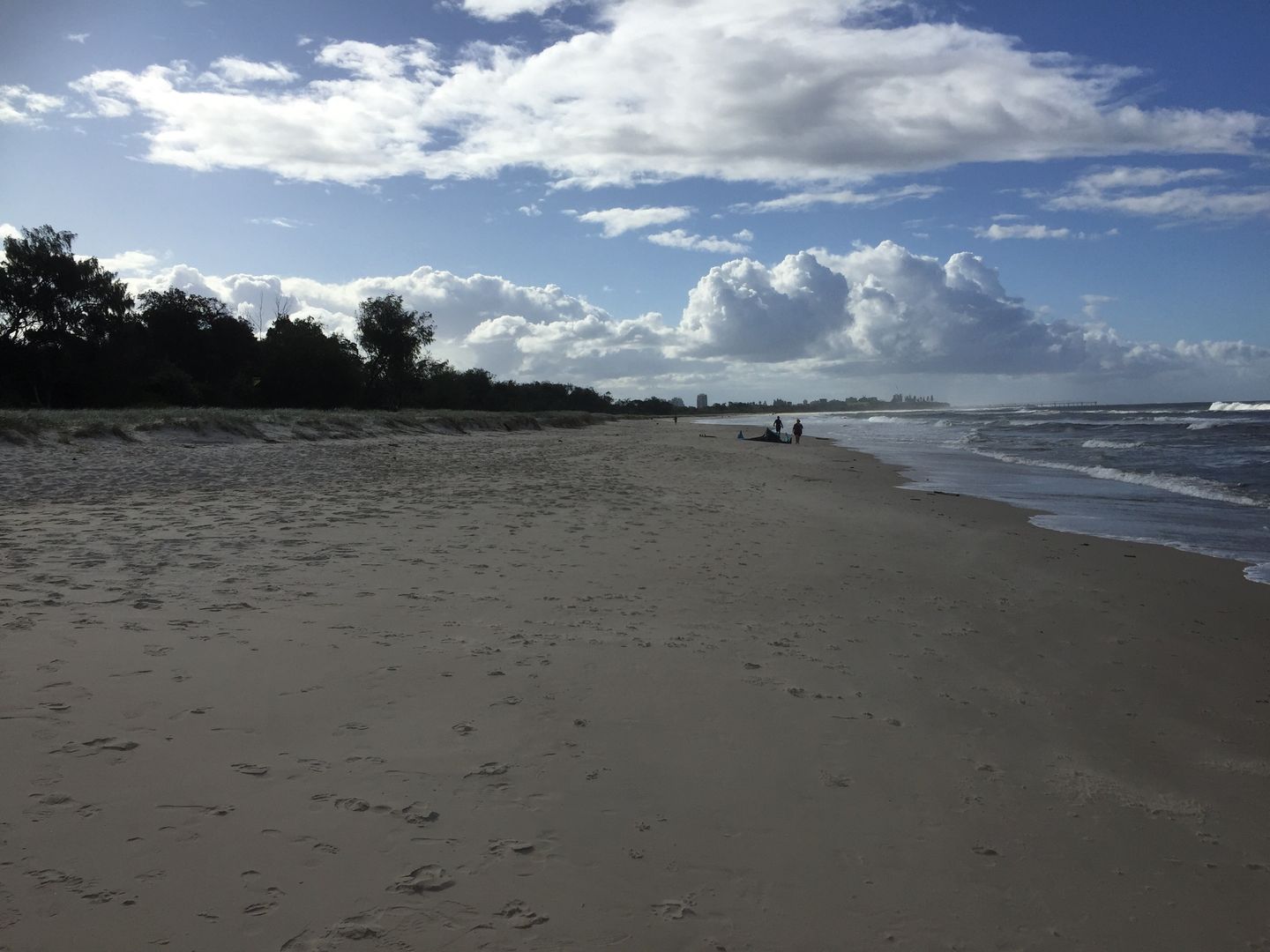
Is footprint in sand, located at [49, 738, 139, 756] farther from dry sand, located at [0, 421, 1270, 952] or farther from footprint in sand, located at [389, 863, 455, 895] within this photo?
footprint in sand, located at [389, 863, 455, 895]

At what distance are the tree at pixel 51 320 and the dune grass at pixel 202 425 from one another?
1243 centimetres

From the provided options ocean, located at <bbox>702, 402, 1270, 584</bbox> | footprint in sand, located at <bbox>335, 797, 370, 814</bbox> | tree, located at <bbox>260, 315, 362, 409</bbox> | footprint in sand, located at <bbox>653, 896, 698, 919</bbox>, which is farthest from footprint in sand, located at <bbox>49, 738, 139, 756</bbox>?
tree, located at <bbox>260, 315, 362, 409</bbox>

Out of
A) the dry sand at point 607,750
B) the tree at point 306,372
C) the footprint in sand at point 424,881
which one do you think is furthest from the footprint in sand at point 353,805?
the tree at point 306,372

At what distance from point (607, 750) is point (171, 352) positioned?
5437 centimetres

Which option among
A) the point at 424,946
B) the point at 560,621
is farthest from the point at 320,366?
the point at 424,946

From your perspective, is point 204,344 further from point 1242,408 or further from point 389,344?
point 1242,408

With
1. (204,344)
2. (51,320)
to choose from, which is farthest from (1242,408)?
(51,320)

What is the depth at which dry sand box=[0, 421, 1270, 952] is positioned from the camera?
290cm

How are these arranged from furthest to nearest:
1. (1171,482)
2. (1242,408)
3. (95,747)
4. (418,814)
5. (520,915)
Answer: (1242,408), (1171,482), (95,747), (418,814), (520,915)

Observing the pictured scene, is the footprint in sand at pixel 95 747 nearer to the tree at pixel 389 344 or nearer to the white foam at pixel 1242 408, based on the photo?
the tree at pixel 389 344

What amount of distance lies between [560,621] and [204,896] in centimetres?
368

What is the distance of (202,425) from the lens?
25.3 m

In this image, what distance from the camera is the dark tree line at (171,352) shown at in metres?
39.7

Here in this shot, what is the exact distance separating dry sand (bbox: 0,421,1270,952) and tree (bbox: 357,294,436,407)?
58.3m
